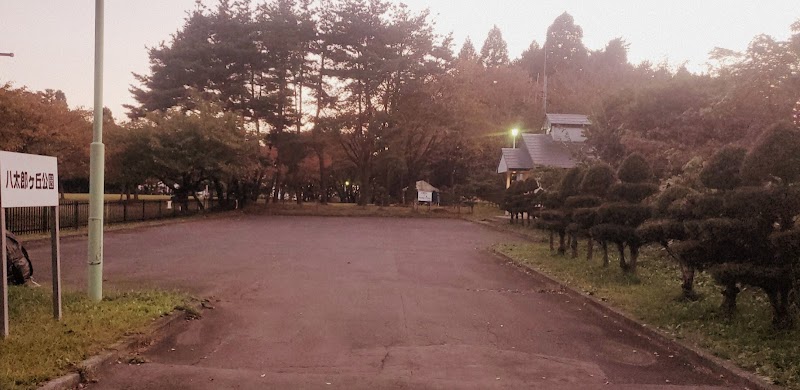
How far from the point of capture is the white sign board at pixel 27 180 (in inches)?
225

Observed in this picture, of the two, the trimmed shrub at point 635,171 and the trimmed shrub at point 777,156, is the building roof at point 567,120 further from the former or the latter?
the trimmed shrub at point 777,156

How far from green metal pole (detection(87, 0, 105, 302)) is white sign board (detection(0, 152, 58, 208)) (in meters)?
1.08

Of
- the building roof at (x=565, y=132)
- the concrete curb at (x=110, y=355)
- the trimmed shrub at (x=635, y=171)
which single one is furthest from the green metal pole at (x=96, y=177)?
the building roof at (x=565, y=132)

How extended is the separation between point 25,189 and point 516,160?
34.5m

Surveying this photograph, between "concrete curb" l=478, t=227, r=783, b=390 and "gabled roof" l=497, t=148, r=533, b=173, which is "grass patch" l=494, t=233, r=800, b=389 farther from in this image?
"gabled roof" l=497, t=148, r=533, b=173

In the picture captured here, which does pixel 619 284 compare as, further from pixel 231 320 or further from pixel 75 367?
pixel 75 367

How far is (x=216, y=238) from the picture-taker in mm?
20000

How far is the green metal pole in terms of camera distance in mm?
7707

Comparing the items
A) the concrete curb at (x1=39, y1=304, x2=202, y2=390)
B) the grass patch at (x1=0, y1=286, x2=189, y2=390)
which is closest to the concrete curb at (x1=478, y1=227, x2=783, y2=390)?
the concrete curb at (x1=39, y1=304, x2=202, y2=390)

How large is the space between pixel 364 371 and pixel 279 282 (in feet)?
18.3

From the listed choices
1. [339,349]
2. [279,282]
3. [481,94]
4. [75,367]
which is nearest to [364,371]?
[339,349]

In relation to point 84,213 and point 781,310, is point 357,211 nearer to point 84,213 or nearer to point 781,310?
point 84,213

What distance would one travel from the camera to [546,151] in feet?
122

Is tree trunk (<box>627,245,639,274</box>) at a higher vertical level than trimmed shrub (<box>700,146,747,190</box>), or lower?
lower
